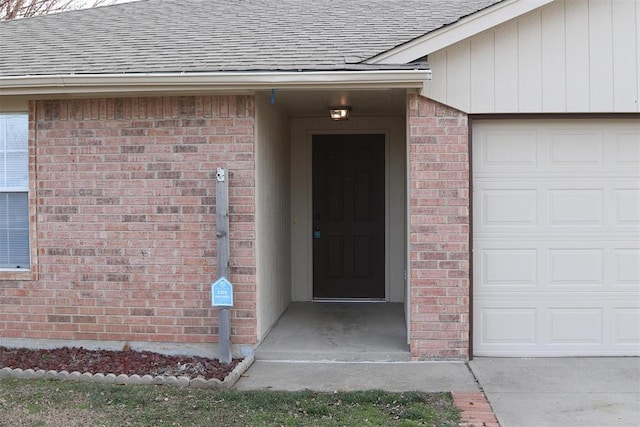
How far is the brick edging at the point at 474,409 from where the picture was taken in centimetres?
467

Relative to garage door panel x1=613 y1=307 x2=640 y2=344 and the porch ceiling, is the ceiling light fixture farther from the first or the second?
garage door panel x1=613 y1=307 x2=640 y2=344

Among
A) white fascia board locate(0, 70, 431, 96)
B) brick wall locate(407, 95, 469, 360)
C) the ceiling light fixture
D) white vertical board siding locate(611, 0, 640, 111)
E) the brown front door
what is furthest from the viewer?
the brown front door

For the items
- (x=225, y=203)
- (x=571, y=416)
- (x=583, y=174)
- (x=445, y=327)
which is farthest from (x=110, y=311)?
(x=583, y=174)

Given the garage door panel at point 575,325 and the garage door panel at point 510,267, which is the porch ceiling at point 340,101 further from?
the garage door panel at point 575,325

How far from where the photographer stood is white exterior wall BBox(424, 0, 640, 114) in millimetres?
6121

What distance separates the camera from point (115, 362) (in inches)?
242

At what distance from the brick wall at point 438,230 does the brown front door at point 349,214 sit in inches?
108

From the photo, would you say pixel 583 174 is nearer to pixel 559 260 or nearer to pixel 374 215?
pixel 559 260

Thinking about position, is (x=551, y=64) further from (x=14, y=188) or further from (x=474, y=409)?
(x=14, y=188)

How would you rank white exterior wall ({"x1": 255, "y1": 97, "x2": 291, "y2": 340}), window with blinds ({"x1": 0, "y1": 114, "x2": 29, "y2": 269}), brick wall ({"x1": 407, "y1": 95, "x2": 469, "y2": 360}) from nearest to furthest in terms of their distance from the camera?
1. brick wall ({"x1": 407, "y1": 95, "x2": 469, "y2": 360})
2. white exterior wall ({"x1": 255, "y1": 97, "x2": 291, "y2": 340})
3. window with blinds ({"x1": 0, "y1": 114, "x2": 29, "y2": 269})

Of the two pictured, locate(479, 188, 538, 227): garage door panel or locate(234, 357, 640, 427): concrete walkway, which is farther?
locate(479, 188, 538, 227): garage door panel

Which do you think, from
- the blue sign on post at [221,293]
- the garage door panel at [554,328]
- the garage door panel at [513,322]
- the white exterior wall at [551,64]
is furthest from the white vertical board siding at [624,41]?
the blue sign on post at [221,293]

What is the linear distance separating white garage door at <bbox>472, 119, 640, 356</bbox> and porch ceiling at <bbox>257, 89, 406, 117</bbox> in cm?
124

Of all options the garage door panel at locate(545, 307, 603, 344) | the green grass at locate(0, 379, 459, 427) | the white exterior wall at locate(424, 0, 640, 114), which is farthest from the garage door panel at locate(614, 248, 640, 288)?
the green grass at locate(0, 379, 459, 427)
